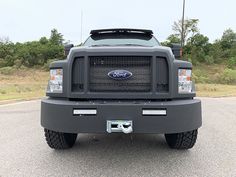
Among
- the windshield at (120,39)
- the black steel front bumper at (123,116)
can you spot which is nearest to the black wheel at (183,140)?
the black steel front bumper at (123,116)

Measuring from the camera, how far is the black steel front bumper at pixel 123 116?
336cm

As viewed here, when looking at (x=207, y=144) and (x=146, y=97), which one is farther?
(x=207, y=144)

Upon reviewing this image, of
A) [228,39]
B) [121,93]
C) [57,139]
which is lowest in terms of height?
[57,139]

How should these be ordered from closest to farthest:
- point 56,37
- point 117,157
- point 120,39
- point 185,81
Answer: point 185,81
point 117,157
point 120,39
point 56,37

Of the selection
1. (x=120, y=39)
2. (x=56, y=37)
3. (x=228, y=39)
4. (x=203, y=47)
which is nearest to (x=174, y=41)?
(x=203, y=47)

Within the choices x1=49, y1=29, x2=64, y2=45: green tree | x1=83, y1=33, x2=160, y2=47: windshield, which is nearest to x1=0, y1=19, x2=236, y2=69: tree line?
x1=49, y1=29, x2=64, y2=45: green tree

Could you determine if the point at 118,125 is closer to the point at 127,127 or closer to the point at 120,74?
the point at 127,127

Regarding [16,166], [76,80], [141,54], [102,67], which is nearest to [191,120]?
[141,54]

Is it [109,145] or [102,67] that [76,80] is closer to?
[102,67]

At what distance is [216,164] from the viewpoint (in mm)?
3809

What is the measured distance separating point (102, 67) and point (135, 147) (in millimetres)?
1636

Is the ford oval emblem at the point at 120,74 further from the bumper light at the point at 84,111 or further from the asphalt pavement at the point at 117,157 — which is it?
the asphalt pavement at the point at 117,157

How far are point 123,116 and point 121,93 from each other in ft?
1.00

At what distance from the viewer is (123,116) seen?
11.0 feet
